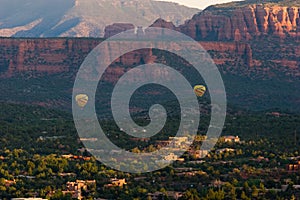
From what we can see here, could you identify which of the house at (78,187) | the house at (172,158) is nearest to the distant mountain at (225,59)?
the house at (172,158)

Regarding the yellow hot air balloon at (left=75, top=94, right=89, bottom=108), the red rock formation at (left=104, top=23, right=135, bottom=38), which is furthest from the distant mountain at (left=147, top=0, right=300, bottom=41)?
the yellow hot air balloon at (left=75, top=94, right=89, bottom=108)

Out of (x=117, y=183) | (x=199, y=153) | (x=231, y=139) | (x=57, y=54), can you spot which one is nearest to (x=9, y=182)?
(x=117, y=183)

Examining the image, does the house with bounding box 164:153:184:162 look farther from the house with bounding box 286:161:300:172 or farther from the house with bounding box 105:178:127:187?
the house with bounding box 105:178:127:187

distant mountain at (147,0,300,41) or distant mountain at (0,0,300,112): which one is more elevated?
distant mountain at (147,0,300,41)

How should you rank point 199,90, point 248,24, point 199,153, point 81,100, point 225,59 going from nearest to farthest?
point 199,153
point 199,90
point 81,100
point 225,59
point 248,24

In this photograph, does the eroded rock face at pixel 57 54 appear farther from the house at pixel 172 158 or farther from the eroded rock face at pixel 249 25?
the house at pixel 172 158

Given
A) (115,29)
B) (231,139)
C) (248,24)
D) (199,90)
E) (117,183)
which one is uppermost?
(248,24)

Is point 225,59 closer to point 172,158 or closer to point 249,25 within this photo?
point 249,25

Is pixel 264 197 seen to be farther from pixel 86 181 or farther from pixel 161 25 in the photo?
pixel 161 25

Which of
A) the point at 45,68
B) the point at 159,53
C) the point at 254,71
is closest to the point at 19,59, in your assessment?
the point at 45,68

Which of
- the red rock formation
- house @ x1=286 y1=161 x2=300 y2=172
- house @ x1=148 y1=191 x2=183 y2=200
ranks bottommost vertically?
house @ x1=148 y1=191 x2=183 y2=200

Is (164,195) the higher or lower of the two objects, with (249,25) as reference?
lower

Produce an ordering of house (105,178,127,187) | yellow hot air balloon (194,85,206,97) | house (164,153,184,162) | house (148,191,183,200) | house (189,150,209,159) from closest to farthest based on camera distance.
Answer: house (148,191,183,200) → house (105,178,127,187) → house (164,153,184,162) → house (189,150,209,159) → yellow hot air balloon (194,85,206,97)

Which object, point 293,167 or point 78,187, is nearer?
point 78,187
